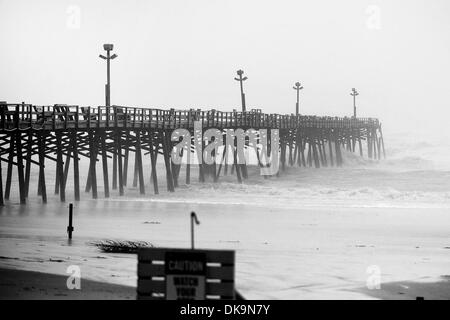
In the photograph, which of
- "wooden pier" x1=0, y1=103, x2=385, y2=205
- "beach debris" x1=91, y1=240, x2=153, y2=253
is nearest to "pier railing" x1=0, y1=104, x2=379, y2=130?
"wooden pier" x1=0, y1=103, x2=385, y2=205

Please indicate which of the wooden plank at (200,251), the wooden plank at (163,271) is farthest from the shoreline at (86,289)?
the wooden plank at (200,251)

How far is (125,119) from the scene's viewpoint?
34.7 metres

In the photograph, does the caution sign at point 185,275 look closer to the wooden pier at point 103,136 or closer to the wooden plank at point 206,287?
the wooden plank at point 206,287

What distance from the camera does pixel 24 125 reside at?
1102 inches

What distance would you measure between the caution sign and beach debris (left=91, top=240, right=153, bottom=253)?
6.96 m

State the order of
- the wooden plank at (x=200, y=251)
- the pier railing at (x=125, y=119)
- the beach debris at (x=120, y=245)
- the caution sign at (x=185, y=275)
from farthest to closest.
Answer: the pier railing at (x=125, y=119)
the beach debris at (x=120, y=245)
the caution sign at (x=185, y=275)
the wooden plank at (x=200, y=251)

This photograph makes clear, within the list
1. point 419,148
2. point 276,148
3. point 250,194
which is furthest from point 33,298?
point 419,148

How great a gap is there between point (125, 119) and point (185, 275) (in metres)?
27.0

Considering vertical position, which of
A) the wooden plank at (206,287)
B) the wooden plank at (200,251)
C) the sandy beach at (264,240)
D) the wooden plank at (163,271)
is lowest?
the sandy beach at (264,240)

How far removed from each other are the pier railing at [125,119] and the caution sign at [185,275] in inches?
757

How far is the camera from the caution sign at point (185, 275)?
7.91 metres

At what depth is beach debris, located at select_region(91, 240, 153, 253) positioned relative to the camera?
1517cm

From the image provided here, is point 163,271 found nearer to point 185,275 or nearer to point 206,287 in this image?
point 185,275

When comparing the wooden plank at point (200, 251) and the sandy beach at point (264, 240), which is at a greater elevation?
the wooden plank at point (200, 251)
